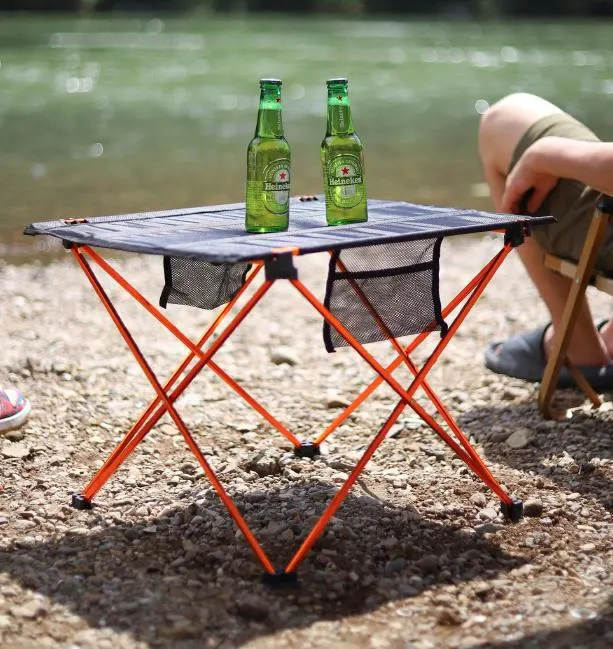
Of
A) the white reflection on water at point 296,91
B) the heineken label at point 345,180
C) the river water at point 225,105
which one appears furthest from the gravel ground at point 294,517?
the white reflection on water at point 296,91

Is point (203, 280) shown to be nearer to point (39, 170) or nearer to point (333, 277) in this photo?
point (333, 277)

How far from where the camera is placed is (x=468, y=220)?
2.80 m

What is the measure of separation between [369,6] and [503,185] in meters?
61.5

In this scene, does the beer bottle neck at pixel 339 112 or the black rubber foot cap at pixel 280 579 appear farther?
the beer bottle neck at pixel 339 112

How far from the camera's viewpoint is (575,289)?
137 inches

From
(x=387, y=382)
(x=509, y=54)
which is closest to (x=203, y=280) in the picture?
(x=387, y=382)

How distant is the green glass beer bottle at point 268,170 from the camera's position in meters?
2.73

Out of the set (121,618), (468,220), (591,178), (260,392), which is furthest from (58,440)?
(591,178)

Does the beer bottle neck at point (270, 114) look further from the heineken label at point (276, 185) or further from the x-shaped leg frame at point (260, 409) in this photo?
the x-shaped leg frame at point (260, 409)

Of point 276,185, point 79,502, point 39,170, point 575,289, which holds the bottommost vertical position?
point 79,502

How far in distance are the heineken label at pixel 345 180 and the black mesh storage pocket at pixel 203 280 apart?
0.38m

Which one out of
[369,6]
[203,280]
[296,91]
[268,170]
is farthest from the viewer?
[369,6]

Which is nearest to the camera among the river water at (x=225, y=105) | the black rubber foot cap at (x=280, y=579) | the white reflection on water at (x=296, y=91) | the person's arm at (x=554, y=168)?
the black rubber foot cap at (x=280, y=579)

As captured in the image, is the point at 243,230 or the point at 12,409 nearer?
the point at 243,230
